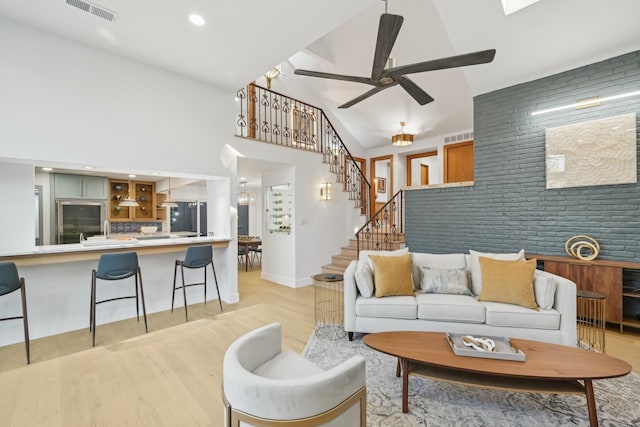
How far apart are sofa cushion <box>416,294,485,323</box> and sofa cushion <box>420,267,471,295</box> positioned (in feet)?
0.68

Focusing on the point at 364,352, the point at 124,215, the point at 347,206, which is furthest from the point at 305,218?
the point at 124,215

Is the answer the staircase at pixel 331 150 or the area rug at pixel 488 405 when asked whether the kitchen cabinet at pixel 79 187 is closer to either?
the staircase at pixel 331 150

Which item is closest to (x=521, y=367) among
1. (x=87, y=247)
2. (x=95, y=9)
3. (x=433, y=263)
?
(x=433, y=263)

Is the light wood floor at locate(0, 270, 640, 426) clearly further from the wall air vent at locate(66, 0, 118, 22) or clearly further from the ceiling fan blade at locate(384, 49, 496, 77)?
the wall air vent at locate(66, 0, 118, 22)

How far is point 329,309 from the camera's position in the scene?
445 cm

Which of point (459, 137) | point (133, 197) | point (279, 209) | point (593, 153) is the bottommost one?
point (279, 209)

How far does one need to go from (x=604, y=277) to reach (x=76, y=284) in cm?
657

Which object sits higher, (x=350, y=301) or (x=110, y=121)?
(x=110, y=121)

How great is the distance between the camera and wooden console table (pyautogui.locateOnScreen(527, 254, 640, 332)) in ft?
11.1

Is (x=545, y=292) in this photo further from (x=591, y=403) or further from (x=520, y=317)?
(x=591, y=403)

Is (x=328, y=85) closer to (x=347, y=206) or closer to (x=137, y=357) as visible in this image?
(x=347, y=206)

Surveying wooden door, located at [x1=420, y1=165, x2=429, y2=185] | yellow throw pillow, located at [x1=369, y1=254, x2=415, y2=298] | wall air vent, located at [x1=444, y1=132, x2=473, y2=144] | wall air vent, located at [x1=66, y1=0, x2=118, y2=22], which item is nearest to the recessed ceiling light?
wall air vent, located at [x1=66, y1=0, x2=118, y2=22]

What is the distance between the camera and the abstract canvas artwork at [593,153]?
11.5 ft

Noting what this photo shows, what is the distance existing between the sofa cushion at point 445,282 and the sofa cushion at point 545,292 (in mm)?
653
